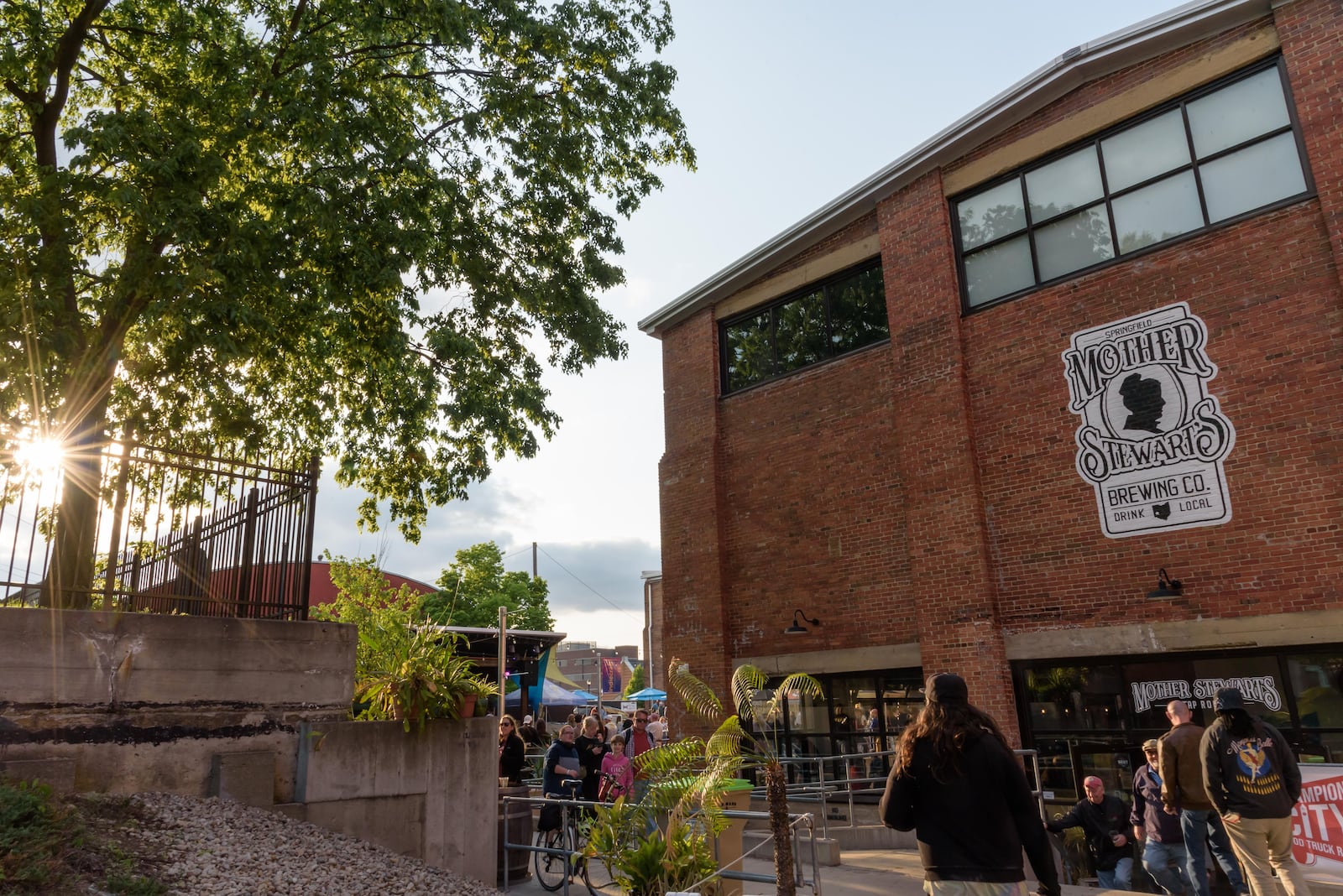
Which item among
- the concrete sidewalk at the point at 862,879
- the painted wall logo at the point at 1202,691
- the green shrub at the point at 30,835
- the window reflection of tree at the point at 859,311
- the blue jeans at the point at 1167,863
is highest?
the window reflection of tree at the point at 859,311

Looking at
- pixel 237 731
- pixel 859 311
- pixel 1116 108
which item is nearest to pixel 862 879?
pixel 237 731

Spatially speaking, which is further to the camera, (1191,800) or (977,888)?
(1191,800)

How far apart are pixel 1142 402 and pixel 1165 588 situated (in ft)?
7.78

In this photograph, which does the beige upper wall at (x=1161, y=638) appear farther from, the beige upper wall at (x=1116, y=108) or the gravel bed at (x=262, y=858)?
the gravel bed at (x=262, y=858)

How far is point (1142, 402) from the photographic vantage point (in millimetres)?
11172

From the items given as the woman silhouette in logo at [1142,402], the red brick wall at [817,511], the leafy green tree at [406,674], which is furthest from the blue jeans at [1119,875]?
the leafy green tree at [406,674]

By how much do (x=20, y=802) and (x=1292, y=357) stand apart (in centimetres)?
1257

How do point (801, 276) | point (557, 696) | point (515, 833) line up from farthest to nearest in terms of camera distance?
point (557, 696)
point (801, 276)
point (515, 833)

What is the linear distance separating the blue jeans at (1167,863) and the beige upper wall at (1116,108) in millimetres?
9244

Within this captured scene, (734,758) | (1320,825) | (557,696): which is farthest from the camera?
(557,696)

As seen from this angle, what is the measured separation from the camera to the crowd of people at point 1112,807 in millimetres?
4051

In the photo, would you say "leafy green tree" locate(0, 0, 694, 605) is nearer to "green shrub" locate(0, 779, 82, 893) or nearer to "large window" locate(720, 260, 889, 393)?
"green shrub" locate(0, 779, 82, 893)

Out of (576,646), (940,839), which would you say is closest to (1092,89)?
(940,839)

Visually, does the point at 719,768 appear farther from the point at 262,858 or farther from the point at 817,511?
the point at 817,511
